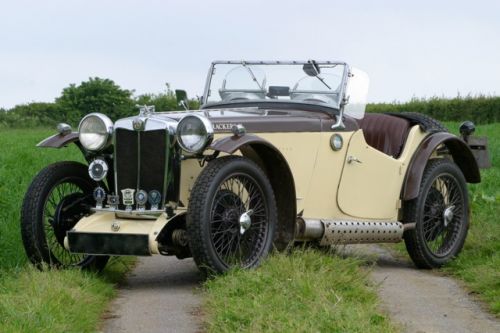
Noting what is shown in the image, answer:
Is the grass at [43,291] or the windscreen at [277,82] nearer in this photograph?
the grass at [43,291]

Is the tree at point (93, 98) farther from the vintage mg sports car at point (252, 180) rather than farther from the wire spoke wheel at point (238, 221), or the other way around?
the wire spoke wheel at point (238, 221)

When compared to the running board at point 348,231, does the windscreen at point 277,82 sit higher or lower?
higher

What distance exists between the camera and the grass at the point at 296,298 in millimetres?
6141

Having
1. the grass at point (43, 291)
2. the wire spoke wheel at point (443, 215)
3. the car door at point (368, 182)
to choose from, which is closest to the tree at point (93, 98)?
the grass at point (43, 291)

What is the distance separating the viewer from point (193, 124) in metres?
7.79

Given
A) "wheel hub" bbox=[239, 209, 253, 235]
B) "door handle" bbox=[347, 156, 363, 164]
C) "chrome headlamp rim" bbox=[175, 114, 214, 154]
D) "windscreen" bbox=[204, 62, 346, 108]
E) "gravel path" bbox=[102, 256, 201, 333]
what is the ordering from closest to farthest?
"gravel path" bbox=[102, 256, 201, 333] → "chrome headlamp rim" bbox=[175, 114, 214, 154] → "wheel hub" bbox=[239, 209, 253, 235] → "door handle" bbox=[347, 156, 363, 164] → "windscreen" bbox=[204, 62, 346, 108]

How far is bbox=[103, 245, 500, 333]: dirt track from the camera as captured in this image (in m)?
6.79

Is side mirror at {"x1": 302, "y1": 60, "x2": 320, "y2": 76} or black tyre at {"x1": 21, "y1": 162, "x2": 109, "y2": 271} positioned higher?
side mirror at {"x1": 302, "y1": 60, "x2": 320, "y2": 76}

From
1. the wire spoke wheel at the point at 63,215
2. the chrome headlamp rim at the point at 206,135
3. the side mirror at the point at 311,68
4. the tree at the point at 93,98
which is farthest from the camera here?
the tree at the point at 93,98

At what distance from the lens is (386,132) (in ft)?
33.1

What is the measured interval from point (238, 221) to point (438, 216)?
9.03 ft

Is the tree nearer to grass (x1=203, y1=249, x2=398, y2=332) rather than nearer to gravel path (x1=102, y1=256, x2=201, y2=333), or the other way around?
gravel path (x1=102, y1=256, x2=201, y2=333)

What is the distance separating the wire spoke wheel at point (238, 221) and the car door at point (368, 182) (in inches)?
46.3

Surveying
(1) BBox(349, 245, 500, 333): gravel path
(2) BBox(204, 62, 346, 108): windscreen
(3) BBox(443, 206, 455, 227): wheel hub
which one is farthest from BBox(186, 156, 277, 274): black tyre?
(3) BBox(443, 206, 455, 227): wheel hub
